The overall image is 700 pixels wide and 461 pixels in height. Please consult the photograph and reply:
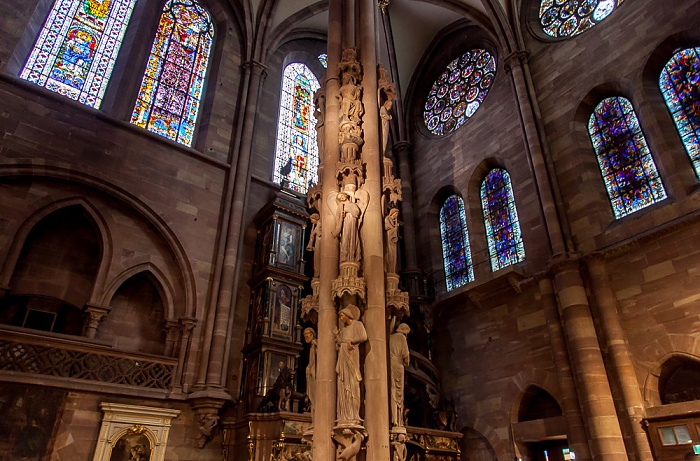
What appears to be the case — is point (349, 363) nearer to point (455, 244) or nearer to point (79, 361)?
point (79, 361)

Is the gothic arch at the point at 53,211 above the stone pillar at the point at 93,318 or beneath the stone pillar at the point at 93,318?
above

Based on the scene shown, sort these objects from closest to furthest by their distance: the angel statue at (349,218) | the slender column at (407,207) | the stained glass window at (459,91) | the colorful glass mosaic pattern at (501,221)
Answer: the angel statue at (349,218) < the colorful glass mosaic pattern at (501,221) < the slender column at (407,207) < the stained glass window at (459,91)

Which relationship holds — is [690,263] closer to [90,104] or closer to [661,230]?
[661,230]

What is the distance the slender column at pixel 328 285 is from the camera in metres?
4.61

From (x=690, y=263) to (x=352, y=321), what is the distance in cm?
631

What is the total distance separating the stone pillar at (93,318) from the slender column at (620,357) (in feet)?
28.2

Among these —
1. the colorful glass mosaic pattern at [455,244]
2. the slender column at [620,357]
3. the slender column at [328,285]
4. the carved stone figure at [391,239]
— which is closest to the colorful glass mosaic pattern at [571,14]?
the colorful glass mosaic pattern at [455,244]

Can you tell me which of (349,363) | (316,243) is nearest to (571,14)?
(316,243)

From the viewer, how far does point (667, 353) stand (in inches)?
309

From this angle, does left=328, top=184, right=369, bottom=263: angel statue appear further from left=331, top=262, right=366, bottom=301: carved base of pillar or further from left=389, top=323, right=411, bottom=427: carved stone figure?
left=389, top=323, right=411, bottom=427: carved stone figure

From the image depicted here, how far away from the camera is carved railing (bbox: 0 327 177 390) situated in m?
7.08

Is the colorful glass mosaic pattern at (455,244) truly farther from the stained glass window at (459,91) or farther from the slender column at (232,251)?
the slender column at (232,251)

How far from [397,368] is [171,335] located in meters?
5.41

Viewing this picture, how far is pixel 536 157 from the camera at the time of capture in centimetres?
1054
